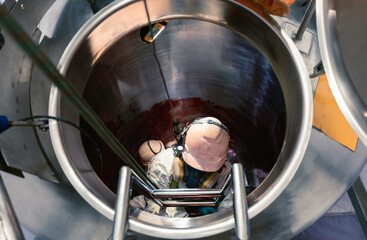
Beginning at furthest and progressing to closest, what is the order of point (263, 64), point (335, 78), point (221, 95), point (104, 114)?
point (221, 95), point (104, 114), point (263, 64), point (335, 78)

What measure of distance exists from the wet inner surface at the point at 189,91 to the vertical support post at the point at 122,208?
33cm

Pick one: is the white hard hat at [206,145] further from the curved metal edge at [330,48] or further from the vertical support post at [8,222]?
the vertical support post at [8,222]

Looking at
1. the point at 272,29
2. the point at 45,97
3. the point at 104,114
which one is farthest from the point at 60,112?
the point at 272,29

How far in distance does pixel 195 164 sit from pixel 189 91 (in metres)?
0.37

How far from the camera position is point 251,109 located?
0.95 m

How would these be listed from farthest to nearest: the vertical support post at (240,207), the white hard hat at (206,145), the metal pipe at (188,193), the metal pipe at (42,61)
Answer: the white hard hat at (206,145), the metal pipe at (188,193), the vertical support post at (240,207), the metal pipe at (42,61)

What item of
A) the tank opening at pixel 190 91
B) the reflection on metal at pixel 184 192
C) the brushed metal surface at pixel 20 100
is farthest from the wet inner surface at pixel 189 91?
the reflection on metal at pixel 184 192

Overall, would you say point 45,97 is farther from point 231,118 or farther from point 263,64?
point 231,118

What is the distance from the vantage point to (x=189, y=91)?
41.8 inches

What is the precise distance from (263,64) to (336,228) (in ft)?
2.18

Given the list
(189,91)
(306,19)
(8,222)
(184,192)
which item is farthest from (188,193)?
(189,91)

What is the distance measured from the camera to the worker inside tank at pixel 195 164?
720 mm

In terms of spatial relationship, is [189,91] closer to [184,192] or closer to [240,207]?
[184,192]

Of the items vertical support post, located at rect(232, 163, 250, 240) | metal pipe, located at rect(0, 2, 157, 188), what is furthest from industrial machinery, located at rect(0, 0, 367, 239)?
metal pipe, located at rect(0, 2, 157, 188)
